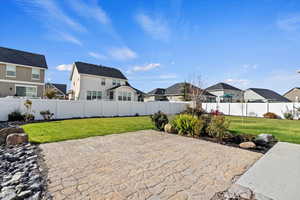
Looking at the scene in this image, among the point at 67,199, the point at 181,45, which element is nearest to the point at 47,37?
the point at 181,45

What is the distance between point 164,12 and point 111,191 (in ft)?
33.6

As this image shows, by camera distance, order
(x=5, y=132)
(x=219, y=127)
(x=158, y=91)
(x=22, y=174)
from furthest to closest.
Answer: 1. (x=158, y=91)
2. (x=219, y=127)
3. (x=5, y=132)
4. (x=22, y=174)

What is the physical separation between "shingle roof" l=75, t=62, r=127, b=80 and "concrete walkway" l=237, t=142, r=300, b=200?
23.0m

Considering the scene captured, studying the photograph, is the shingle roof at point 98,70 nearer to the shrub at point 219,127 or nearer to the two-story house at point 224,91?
the two-story house at point 224,91

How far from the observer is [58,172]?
3164mm

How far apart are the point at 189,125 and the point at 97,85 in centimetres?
1943

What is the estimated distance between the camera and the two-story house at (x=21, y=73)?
16906mm

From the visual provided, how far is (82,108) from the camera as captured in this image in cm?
1454

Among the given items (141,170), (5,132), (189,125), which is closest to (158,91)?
(189,125)

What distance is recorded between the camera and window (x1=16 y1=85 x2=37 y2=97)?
17641 millimetres

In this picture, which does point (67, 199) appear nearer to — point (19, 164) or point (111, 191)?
point (111, 191)

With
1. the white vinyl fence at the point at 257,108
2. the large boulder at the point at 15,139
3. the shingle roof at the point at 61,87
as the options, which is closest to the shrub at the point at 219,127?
the large boulder at the point at 15,139

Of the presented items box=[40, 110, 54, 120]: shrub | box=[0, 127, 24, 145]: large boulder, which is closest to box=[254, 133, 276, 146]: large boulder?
box=[0, 127, 24, 145]: large boulder

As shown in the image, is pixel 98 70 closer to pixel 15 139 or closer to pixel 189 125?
pixel 15 139
